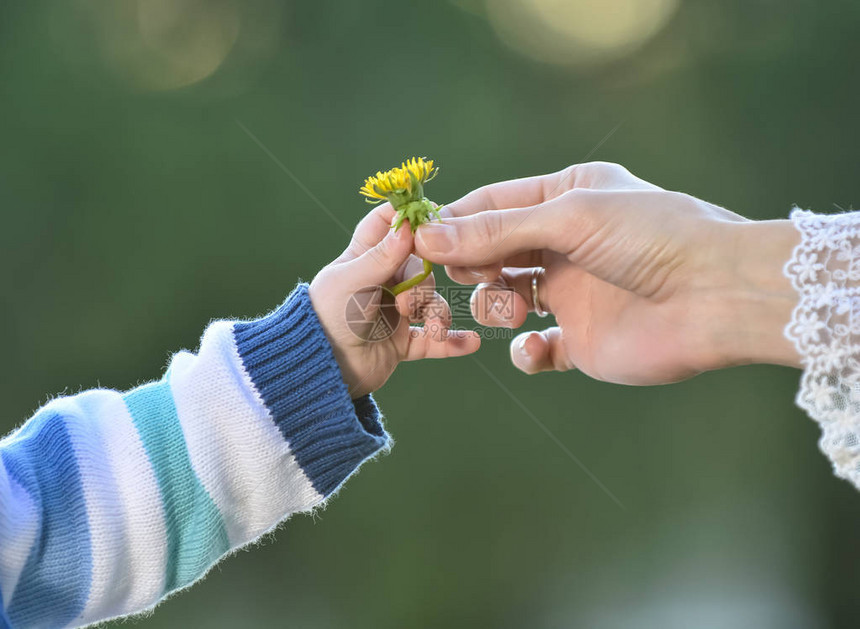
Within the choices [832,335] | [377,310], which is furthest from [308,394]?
[832,335]

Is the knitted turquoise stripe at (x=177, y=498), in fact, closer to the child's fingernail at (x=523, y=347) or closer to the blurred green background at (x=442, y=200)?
the child's fingernail at (x=523, y=347)

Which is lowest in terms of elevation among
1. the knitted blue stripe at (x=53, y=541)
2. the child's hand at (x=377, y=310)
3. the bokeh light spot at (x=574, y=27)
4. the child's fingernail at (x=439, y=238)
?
the knitted blue stripe at (x=53, y=541)

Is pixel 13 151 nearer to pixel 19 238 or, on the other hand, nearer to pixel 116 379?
pixel 19 238

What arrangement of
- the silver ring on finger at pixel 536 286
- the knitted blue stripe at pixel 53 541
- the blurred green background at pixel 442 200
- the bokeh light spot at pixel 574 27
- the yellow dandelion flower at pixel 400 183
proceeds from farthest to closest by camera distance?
the bokeh light spot at pixel 574 27
the blurred green background at pixel 442 200
the silver ring on finger at pixel 536 286
the yellow dandelion flower at pixel 400 183
the knitted blue stripe at pixel 53 541

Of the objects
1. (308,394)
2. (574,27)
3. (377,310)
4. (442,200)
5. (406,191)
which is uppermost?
(574,27)

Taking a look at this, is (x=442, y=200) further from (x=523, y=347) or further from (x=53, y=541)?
(x=53, y=541)

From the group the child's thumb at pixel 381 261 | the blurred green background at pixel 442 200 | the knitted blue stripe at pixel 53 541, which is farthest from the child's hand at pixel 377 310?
the blurred green background at pixel 442 200

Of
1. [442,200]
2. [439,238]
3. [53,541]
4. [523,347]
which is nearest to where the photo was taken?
[53,541]

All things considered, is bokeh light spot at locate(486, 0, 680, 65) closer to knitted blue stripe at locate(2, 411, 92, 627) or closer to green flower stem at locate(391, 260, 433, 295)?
green flower stem at locate(391, 260, 433, 295)
